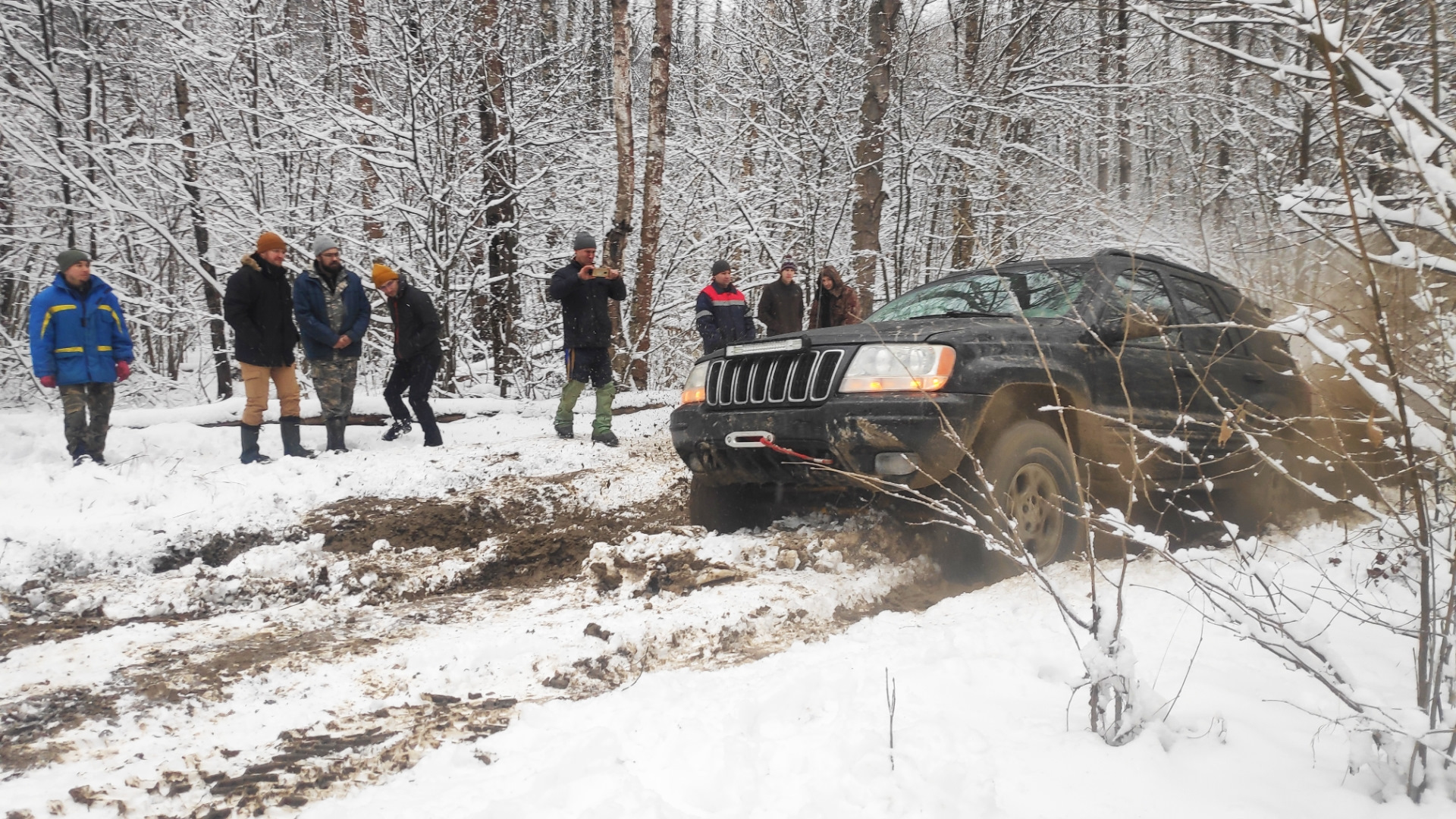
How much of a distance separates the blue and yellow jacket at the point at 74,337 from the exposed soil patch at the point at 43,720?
4.76 meters

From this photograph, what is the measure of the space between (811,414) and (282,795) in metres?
2.45

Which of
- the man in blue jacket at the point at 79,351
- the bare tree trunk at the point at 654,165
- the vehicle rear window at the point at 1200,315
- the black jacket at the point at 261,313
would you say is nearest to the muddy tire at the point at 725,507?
the vehicle rear window at the point at 1200,315

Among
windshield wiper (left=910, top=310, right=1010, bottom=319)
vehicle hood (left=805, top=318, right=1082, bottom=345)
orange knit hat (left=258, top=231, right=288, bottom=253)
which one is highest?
orange knit hat (left=258, top=231, right=288, bottom=253)

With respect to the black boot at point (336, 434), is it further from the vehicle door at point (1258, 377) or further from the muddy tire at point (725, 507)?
the vehicle door at point (1258, 377)

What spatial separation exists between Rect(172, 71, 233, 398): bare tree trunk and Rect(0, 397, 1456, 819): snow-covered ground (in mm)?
5904

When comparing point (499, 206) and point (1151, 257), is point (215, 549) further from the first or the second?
point (499, 206)

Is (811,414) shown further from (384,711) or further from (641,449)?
(641,449)

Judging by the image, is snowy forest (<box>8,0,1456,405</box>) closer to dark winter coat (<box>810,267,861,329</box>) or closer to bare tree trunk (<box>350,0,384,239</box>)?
bare tree trunk (<box>350,0,384,239</box>)

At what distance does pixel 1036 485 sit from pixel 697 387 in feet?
5.94

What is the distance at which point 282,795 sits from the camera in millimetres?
2180

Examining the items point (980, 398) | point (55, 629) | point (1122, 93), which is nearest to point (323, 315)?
point (55, 629)

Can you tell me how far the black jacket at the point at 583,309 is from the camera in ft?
24.0

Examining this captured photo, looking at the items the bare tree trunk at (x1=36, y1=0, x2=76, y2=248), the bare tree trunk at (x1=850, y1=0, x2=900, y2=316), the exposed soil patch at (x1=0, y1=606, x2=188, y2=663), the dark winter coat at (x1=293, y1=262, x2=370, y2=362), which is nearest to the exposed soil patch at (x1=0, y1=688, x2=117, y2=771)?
the exposed soil patch at (x1=0, y1=606, x2=188, y2=663)

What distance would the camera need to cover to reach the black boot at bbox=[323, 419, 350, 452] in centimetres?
709
